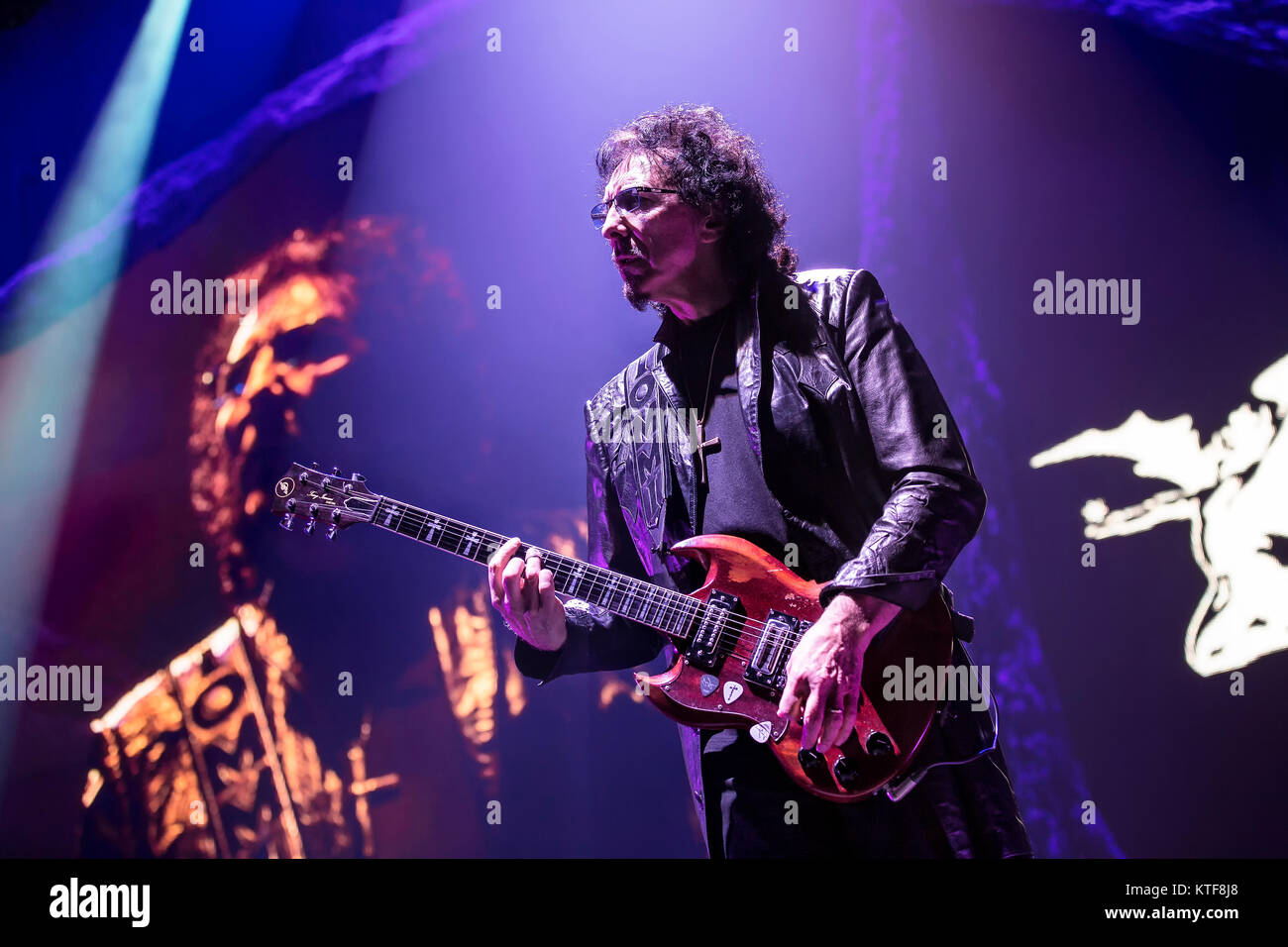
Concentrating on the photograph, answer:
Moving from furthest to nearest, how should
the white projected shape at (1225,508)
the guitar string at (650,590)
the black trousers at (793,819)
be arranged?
1. the white projected shape at (1225,508)
2. the guitar string at (650,590)
3. the black trousers at (793,819)

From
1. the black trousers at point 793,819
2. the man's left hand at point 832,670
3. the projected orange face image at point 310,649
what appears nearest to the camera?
the man's left hand at point 832,670

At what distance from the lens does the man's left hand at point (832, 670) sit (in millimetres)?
1882

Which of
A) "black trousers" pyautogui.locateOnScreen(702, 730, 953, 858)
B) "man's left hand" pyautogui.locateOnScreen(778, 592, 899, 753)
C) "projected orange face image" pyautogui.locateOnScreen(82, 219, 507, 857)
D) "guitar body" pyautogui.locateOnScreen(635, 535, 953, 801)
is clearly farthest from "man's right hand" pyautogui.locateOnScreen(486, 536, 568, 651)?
"projected orange face image" pyautogui.locateOnScreen(82, 219, 507, 857)

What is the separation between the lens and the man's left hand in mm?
1882

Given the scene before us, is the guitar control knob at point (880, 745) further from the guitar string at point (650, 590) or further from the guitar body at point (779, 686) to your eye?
the guitar string at point (650, 590)

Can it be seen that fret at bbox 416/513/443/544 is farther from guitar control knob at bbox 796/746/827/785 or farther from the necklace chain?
guitar control knob at bbox 796/746/827/785

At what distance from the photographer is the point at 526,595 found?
7.50 ft

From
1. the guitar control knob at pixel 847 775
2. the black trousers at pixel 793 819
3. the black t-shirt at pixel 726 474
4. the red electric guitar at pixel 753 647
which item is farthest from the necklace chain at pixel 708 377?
the guitar control knob at pixel 847 775

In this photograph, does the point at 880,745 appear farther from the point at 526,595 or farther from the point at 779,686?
the point at 526,595

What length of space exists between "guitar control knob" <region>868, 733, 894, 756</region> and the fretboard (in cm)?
50

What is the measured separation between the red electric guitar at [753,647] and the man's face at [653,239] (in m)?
0.77

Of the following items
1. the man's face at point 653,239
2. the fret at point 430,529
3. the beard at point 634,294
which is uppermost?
the man's face at point 653,239
